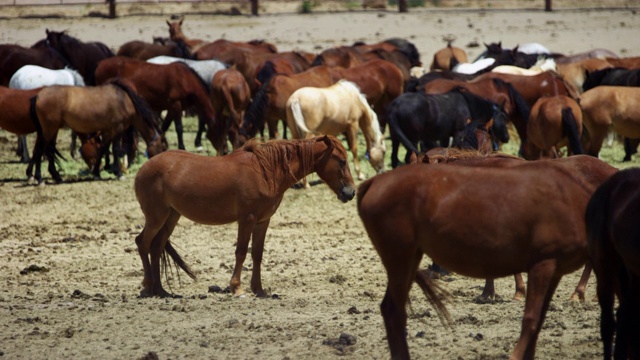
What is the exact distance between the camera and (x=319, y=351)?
6.04 m

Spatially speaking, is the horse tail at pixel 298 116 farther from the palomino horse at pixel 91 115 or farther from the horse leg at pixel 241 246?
the horse leg at pixel 241 246

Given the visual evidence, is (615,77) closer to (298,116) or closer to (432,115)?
(432,115)

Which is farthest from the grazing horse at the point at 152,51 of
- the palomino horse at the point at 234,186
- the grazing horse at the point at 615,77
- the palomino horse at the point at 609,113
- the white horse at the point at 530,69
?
the palomino horse at the point at 234,186

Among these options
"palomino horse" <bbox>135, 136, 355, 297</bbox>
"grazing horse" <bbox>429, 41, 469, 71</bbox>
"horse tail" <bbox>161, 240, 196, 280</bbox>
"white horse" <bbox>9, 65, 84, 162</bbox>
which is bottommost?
"grazing horse" <bbox>429, 41, 469, 71</bbox>

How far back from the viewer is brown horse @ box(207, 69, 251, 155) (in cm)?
1642

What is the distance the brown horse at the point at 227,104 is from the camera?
16.4 metres

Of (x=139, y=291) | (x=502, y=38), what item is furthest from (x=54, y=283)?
(x=502, y=38)

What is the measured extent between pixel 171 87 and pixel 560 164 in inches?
472

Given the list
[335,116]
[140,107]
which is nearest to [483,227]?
[335,116]

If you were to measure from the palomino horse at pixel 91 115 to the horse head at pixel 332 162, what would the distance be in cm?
660

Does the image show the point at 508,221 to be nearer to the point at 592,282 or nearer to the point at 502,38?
the point at 592,282

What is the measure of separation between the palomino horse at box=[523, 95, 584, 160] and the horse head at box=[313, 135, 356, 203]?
237 inches

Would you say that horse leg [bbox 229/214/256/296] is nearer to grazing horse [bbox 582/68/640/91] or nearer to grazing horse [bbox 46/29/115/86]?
grazing horse [bbox 582/68/640/91]

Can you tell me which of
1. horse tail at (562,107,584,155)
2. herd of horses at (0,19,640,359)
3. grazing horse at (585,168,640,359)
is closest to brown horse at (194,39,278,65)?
herd of horses at (0,19,640,359)
